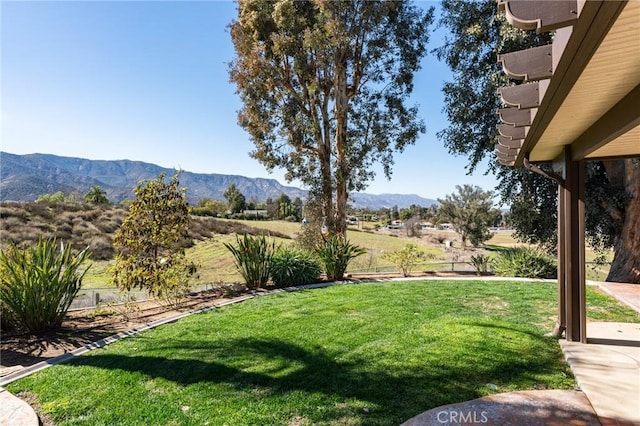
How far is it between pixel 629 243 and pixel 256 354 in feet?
33.4

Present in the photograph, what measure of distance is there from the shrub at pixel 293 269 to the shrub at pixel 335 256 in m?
0.29

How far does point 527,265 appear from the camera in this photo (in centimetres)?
906

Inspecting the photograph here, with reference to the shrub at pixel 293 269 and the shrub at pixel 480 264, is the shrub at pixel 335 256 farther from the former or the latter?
the shrub at pixel 480 264

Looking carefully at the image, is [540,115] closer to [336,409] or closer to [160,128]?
[336,409]

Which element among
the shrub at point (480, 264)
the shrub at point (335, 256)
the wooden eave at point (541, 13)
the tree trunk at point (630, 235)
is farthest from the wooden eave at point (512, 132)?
the tree trunk at point (630, 235)

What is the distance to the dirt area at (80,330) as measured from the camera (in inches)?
161

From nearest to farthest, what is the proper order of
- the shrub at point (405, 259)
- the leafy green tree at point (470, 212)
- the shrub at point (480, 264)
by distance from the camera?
the shrub at point (405, 259), the shrub at point (480, 264), the leafy green tree at point (470, 212)

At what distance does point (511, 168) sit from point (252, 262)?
27.5ft

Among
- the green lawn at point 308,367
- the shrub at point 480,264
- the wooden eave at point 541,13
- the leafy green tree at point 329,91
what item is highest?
the leafy green tree at point 329,91

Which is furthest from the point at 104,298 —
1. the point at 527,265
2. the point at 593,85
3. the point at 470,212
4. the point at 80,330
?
the point at 470,212

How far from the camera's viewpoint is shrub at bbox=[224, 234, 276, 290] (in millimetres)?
7754

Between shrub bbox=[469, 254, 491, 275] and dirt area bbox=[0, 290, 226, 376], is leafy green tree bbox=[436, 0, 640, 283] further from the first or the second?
dirt area bbox=[0, 290, 226, 376]

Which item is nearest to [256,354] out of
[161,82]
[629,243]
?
[629,243]

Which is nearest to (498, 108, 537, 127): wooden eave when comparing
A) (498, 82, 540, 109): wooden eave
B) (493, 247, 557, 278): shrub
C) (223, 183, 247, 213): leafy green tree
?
(498, 82, 540, 109): wooden eave
